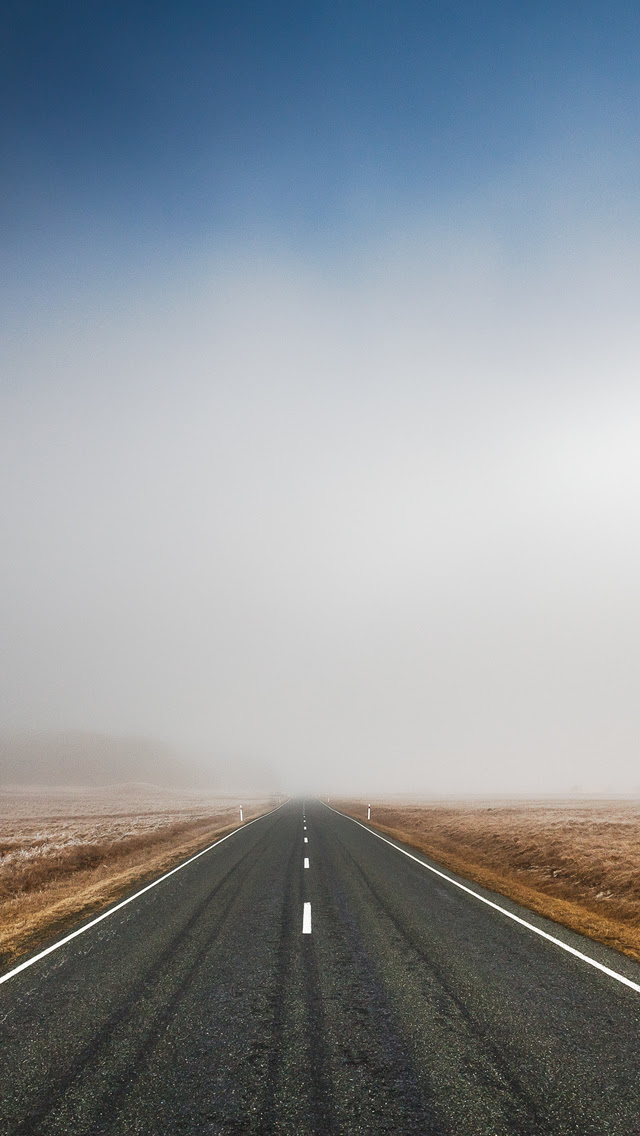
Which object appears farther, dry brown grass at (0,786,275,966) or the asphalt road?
dry brown grass at (0,786,275,966)

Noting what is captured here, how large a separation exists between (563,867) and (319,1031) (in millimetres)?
13700

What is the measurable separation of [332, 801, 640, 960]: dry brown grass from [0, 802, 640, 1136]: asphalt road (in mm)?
1754

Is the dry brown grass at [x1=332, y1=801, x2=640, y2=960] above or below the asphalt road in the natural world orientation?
below

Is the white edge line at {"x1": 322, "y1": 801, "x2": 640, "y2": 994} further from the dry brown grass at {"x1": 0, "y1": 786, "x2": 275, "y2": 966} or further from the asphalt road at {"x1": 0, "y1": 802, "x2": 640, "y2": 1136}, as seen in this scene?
the dry brown grass at {"x1": 0, "y1": 786, "x2": 275, "y2": 966}

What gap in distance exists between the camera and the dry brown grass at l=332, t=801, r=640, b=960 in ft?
36.3

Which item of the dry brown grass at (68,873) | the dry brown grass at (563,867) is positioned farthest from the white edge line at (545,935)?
the dry brown grass at (68,873)

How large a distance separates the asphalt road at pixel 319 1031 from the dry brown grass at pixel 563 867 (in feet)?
5.75

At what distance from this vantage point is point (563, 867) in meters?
16.1

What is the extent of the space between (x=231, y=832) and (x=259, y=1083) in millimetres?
27396

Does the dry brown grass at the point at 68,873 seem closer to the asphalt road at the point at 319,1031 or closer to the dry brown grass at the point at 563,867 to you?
the asphalt road at the point at 319,1031

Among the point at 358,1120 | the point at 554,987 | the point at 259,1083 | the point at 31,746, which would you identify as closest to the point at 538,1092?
the point at 358,1120

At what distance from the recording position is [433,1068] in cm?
486

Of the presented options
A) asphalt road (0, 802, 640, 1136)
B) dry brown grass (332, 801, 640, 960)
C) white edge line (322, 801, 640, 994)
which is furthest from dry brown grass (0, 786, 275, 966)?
dry brown grass (332, 801, 640, 960)

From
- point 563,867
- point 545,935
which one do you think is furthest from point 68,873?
point 563,867
